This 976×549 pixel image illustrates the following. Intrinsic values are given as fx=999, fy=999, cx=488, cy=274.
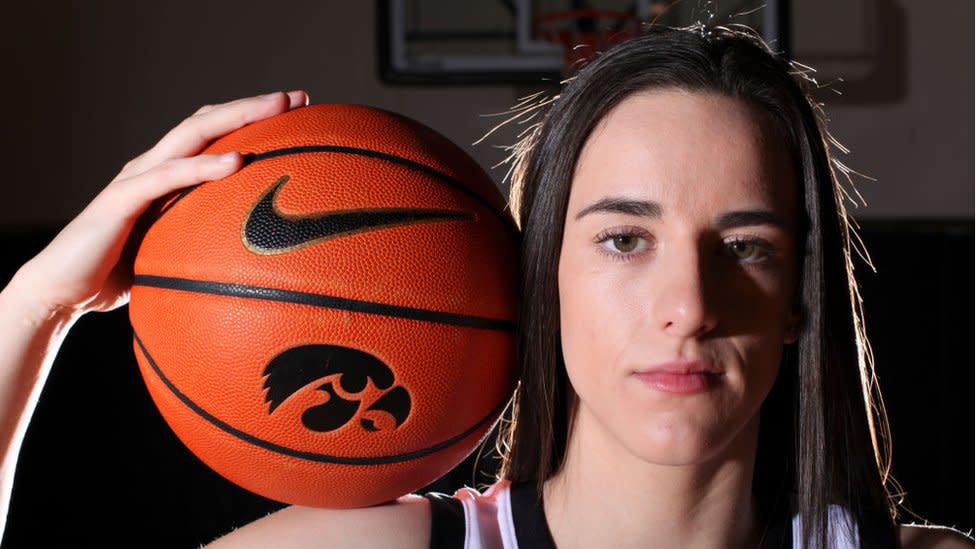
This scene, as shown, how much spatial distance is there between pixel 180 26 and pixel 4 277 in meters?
1.50

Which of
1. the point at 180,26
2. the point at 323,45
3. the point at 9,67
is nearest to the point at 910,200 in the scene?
the point at 323,45

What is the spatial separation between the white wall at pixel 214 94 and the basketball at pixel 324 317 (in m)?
3.39

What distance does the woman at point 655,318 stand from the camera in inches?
37.0

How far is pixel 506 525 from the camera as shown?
1.13m

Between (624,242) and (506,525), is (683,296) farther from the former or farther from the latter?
(506,525)

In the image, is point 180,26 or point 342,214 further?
point 180,26

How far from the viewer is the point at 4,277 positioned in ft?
11.2

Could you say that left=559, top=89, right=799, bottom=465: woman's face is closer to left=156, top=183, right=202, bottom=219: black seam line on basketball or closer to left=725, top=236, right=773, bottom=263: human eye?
left=725, top=236, right=773, bottom=263: human eye

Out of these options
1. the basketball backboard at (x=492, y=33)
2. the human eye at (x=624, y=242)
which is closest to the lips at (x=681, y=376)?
the human eye at (x=624, y=242)

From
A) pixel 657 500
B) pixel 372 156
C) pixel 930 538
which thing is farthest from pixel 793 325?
pixel 372 156

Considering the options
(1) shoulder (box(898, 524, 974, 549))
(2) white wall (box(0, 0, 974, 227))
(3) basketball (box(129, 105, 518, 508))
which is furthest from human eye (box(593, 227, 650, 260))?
(2) white wall (box(0, 0, 974, 227))

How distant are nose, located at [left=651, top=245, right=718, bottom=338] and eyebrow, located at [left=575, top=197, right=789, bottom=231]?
4 centimetres

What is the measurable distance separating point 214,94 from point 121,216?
3537 millimetres

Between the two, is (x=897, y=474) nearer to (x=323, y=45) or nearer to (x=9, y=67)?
(x=323, y=45)
